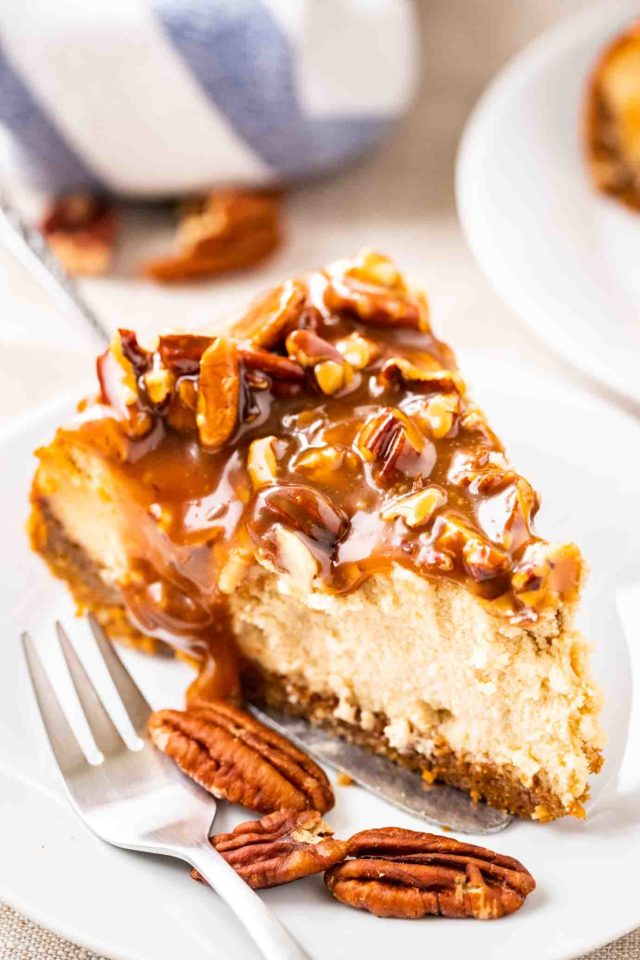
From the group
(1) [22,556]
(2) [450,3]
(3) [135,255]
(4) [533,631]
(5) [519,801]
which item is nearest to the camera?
(4) [533,631]

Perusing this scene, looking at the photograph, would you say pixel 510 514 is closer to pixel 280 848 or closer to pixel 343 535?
pixel 343 535

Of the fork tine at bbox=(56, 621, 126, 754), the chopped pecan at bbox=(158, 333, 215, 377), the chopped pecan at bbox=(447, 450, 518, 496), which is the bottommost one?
the fork tine at bbox=(56, 621, 126, 754)

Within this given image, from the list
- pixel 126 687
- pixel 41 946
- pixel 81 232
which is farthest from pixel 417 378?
pixel 81 232

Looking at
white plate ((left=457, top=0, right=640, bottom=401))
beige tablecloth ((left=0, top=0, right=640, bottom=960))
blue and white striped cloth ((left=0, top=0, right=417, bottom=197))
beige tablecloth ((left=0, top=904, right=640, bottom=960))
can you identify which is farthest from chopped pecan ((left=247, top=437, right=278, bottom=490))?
blue and white striped cloth ((left=0, top=0, right=417, bottom=197))

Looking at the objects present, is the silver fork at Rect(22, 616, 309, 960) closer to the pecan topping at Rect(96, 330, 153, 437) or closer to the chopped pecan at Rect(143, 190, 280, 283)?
the pecan topping at Rect(96, 330, 153, 437)

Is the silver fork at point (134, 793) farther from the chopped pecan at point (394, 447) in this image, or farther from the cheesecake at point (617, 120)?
the cheesecake at point (617, 120)

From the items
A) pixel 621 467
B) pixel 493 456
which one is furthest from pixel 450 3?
pixel 493 456

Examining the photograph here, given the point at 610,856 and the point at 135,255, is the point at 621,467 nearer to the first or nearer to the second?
the point at 610,856
